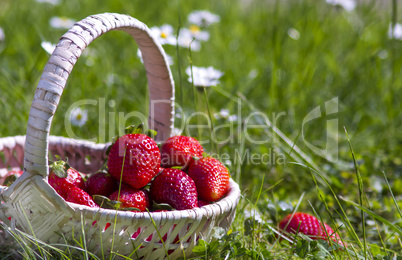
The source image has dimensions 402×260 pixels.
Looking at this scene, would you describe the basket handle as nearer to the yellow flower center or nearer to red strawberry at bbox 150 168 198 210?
red strawberry at bbox 150 168 198 210

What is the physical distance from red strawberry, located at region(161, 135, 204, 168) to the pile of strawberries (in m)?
0.04

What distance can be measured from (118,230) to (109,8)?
178 centimetres

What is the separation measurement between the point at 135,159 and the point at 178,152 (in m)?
0.15

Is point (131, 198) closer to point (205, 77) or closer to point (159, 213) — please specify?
point (159, 213)

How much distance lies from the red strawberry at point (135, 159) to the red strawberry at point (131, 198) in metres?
0.02

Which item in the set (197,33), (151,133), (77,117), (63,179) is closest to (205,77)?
(151,133)

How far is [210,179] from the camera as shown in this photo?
1.02 metres

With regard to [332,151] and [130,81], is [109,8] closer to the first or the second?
[130,81]

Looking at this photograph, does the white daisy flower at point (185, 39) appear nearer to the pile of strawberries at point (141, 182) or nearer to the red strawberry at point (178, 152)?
the red strawberry at point (178, 152)

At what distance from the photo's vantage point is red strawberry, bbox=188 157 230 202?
1.02m

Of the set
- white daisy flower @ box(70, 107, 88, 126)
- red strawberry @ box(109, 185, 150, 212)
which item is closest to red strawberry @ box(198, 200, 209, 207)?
red strawberry @ box(109, 185, 150, 212)

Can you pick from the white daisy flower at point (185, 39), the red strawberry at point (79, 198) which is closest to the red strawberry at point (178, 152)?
the red strawberry at point (79, 198)

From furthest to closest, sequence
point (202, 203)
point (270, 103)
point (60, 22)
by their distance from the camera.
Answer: point (60, 22)
point (270, 103)
point (202, 203)

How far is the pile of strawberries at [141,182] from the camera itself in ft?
3.11
